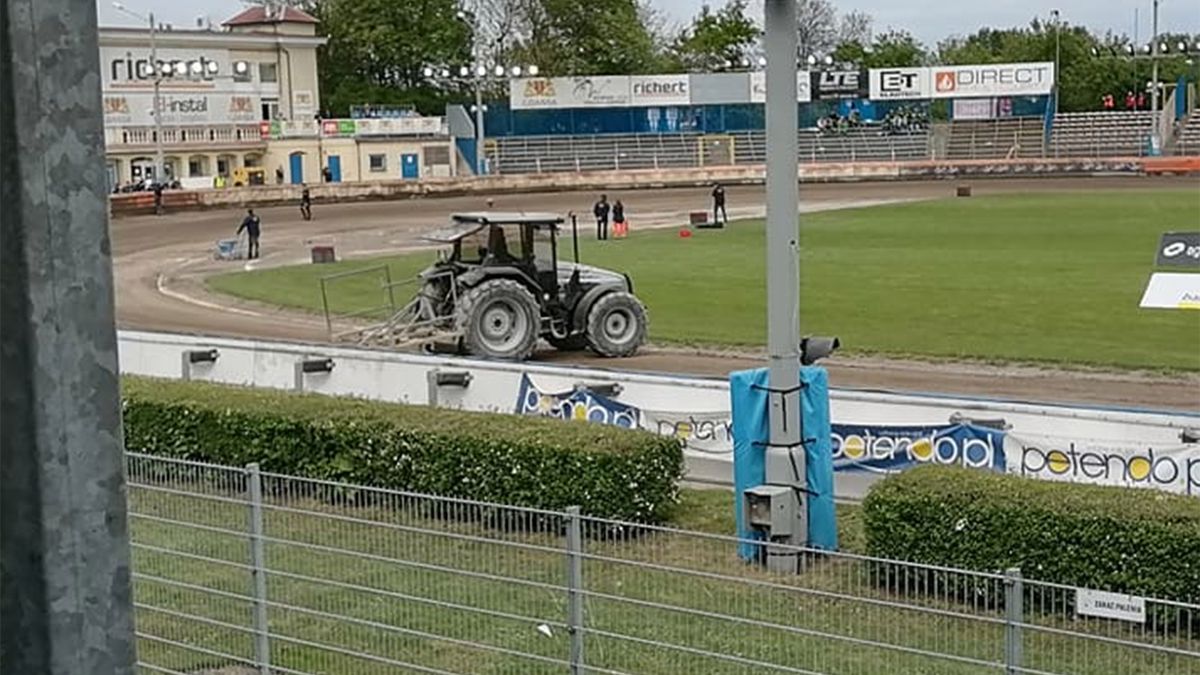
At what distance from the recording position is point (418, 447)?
14.4 metres

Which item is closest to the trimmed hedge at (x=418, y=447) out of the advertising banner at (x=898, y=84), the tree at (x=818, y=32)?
the advertising banner at (x=898, y=84)

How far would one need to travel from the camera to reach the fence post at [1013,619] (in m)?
6.27

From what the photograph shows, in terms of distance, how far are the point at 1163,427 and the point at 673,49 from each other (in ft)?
378

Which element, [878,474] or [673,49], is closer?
[878,474]

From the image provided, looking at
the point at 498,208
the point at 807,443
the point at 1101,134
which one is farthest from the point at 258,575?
the point at 1101,134

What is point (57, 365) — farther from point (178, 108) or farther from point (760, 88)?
point (760, 88)

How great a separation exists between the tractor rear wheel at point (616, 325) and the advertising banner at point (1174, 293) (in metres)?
12.4

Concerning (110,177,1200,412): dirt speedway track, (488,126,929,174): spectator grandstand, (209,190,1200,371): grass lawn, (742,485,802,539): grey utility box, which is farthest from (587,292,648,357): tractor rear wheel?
(488,126,929,174): spectator grandstand

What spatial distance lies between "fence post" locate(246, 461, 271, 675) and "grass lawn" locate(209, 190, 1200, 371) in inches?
689

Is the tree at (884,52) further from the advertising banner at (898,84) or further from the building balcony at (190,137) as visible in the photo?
the building balcony at (190,137)

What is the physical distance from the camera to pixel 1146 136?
91.5m

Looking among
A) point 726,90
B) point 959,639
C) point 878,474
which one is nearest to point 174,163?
point 726,90

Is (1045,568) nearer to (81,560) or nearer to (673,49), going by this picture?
(81,560)

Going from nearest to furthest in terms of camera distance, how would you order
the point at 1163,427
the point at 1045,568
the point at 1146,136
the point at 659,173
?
the point at 1045,568 < the point at 1163,427 < the point at 659,173 < the point at 1146,136
